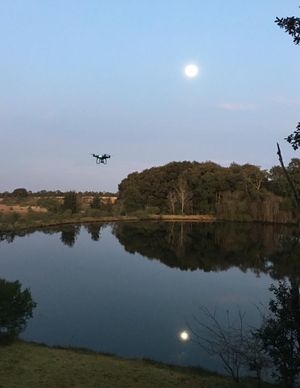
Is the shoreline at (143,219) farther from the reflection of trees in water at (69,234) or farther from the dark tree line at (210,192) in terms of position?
the reflection of trees in water at (69,234)

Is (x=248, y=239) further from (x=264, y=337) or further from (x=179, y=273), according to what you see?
(x=264, y=337)

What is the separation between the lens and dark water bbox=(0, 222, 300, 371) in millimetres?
11992

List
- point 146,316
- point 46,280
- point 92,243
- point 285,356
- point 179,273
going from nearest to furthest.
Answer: point 285,356
point 146,316
point 46,280
point 179,273
point 92,243

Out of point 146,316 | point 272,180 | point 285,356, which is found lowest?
point 146,316

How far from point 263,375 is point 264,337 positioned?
493 centimetres

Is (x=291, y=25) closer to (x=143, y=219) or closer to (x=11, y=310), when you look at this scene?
(x=11, y=310)

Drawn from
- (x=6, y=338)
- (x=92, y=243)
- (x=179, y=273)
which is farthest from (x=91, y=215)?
(x=6, y=338)

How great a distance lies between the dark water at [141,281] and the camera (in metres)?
12.0

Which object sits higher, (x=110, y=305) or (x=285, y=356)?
(x=285, y=356)

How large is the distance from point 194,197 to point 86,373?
55224 millimetres

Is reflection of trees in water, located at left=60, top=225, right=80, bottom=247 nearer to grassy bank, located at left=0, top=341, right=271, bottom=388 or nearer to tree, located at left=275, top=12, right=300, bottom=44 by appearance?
grassy bank, located at left=0, top=341, right=271, bottom=388

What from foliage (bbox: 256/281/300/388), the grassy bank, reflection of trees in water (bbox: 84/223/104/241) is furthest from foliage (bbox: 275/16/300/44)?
reflection of trees in water (bbox: 84/223/104/241)

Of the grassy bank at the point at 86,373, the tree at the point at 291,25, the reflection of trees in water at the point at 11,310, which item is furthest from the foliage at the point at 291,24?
the reflection of trees in water at the point at 11,310

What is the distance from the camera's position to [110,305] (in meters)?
15.9
